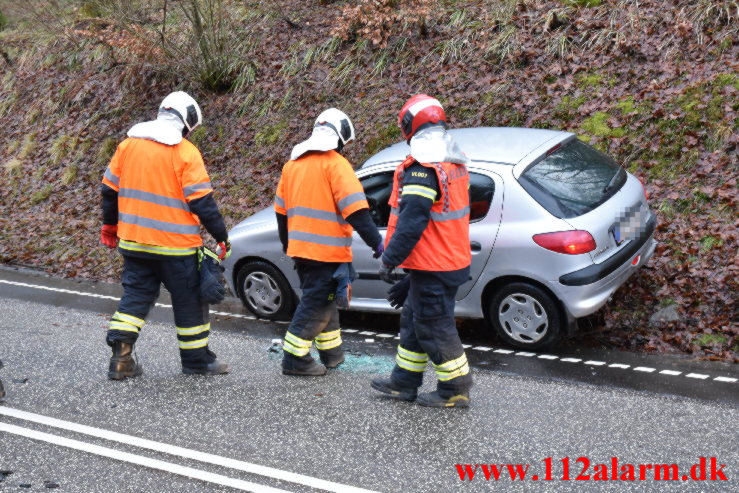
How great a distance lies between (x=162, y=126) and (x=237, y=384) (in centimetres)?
200

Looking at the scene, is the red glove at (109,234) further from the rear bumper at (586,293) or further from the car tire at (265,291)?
the rear bumper at (586,293)

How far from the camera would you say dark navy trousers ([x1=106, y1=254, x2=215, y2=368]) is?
602 cm

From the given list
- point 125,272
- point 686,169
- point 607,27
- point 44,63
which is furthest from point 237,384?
point 44,63

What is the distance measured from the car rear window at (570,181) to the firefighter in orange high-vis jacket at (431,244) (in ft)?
4.34

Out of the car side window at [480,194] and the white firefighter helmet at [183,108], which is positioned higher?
the white firefighter helmet at [183,108]

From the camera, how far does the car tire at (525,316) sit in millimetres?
6441

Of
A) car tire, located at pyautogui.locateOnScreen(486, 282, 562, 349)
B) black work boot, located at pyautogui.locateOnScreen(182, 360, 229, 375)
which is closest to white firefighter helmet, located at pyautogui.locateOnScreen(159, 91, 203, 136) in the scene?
black work boot, located at pyautogui.locateOnScreen(182, 360, 229, 375)

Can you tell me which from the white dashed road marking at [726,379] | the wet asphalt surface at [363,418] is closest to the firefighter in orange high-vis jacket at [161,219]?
the wet asphalt surface at [363,418]

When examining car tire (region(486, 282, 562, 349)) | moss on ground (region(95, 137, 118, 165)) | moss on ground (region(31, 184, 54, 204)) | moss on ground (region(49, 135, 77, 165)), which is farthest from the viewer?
moss on ground (region(49, 135, 77, 165))

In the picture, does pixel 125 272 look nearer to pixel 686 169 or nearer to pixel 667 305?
pixel 667 305

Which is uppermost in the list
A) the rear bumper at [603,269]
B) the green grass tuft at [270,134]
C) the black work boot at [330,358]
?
the green grass tuft at [270,134]

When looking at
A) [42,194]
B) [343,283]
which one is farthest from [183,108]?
[42,194]

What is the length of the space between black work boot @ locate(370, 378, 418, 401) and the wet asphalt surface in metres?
0.06

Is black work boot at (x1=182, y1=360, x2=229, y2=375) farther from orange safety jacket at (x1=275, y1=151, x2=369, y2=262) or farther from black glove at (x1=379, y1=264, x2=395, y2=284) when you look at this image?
black glove at (x1=379, y1=264, x2=395, y2=284)
